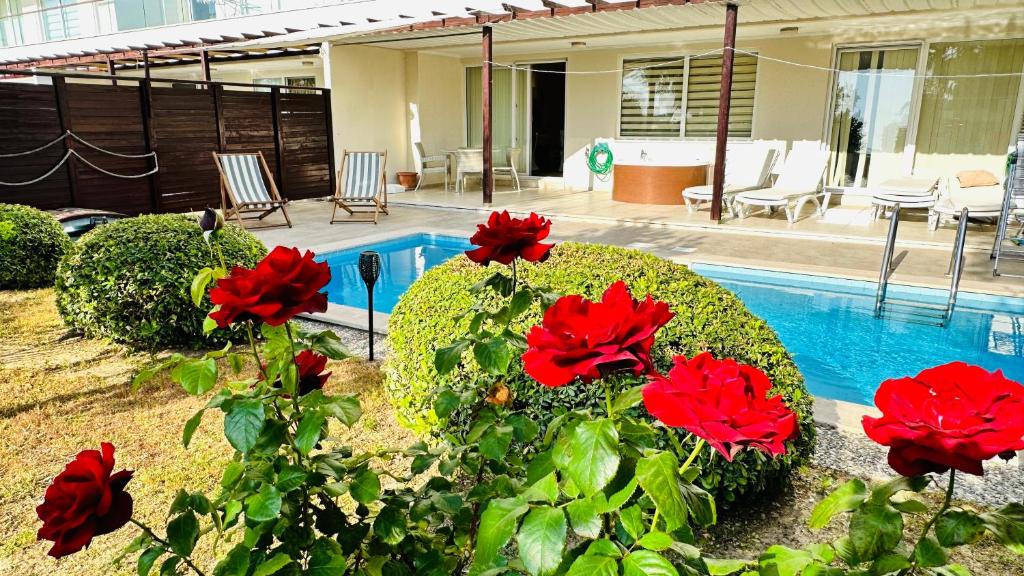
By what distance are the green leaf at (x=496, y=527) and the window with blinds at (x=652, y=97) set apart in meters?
11.6

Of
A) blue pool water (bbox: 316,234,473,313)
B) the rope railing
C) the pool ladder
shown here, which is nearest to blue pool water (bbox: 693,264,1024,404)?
the pool ladder

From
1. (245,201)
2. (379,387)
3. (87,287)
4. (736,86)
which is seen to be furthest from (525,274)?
(736,86)

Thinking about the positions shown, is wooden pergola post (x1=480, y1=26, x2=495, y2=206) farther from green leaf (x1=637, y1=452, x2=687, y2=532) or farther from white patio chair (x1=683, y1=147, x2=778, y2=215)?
green leaf (x1=637, y1=452, x2=687, y2=532)

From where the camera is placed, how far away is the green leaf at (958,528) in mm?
837

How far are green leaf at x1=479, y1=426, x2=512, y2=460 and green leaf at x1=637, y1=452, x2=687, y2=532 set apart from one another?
0.51m

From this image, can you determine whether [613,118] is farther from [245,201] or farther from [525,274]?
[525,274]

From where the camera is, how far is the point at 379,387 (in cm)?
346

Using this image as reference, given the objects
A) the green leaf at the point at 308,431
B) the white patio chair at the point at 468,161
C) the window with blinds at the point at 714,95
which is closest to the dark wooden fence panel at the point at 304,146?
the white patio chair at the point at 468,161

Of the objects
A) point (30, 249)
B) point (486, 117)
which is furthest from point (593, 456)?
point (486, 117)

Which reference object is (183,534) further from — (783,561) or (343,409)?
(783,561)

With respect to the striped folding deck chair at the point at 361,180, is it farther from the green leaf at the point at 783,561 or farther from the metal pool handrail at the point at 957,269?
the green leaf at the point at 783,561

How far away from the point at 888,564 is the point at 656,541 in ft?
1.01

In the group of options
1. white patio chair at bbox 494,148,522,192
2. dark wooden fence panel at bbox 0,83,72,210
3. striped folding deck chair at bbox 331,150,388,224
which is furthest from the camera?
white patio chair at bbox 494,148,522,192

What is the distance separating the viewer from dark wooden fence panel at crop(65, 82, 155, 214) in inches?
332
